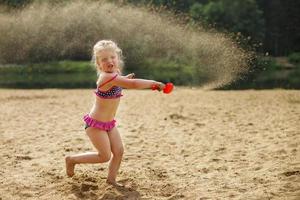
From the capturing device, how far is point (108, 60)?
4945 millimetres

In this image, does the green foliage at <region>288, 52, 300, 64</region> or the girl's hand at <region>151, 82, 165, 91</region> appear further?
the green foliage at <region>288, 52, 300, 64</region>

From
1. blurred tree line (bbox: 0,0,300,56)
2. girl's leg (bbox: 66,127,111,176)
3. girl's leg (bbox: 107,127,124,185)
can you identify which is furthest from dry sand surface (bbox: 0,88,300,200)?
blurred tree line (bbox: 0,0,300,56)

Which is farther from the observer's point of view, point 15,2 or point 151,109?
point 15,2

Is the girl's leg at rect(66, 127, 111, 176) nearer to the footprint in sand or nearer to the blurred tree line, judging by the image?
the footprint in sand

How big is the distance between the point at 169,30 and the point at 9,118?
33.9 feet

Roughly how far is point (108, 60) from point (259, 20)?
2955 cm

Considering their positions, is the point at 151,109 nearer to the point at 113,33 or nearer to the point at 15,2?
the point at 113,33

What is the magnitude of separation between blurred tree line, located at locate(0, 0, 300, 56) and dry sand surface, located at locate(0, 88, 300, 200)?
19.8m

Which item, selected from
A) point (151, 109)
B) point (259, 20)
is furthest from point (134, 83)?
point (259, 20)

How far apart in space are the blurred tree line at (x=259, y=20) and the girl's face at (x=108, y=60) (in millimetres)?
26276

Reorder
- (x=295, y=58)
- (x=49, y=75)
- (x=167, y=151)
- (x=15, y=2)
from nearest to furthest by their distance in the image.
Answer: (x=167, y=151), (x=49, y=75), (x=15, y=2), (x=295, y=58)

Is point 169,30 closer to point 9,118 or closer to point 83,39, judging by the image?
point 83,39

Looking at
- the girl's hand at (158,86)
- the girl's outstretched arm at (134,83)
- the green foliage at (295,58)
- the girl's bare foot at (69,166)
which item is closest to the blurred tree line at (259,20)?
the green foliage at (295,58)

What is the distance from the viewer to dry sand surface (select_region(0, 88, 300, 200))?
199 inches
